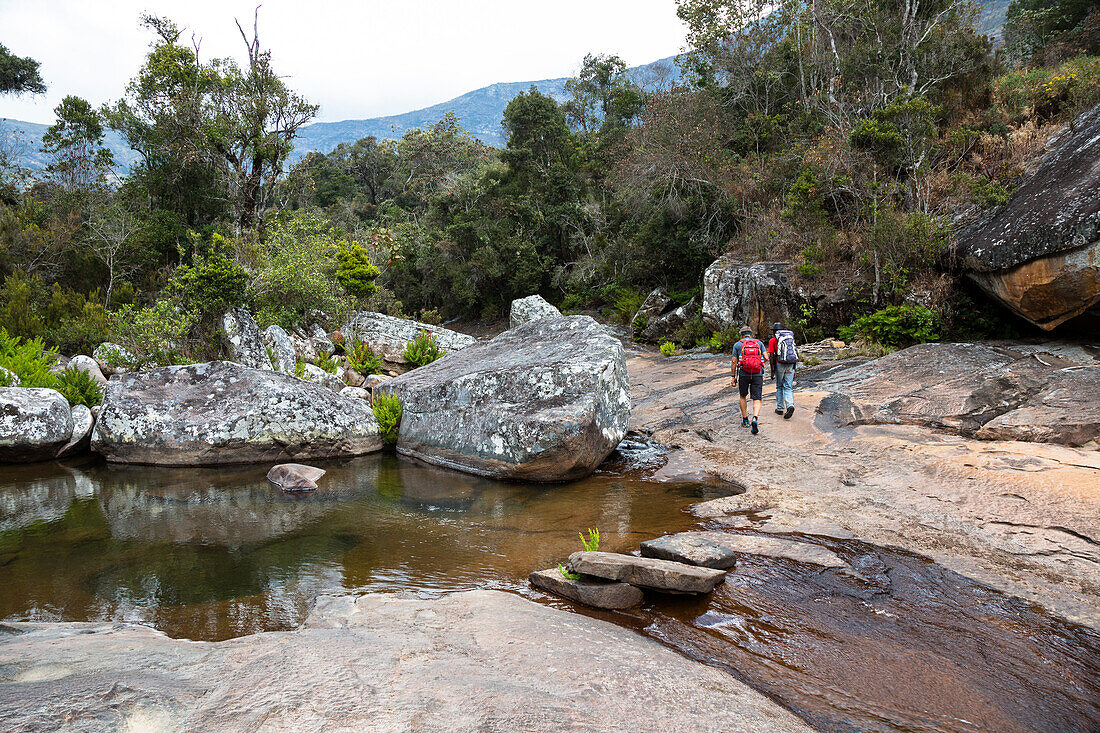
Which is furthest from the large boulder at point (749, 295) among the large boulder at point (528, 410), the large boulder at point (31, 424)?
the large boulder at point (31, 424)

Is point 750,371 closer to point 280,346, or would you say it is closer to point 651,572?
point 651,572

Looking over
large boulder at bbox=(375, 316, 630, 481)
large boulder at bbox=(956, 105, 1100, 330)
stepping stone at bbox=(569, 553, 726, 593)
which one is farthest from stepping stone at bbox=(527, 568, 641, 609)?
large boulder at bbox=(956, 105, 1100, 330)

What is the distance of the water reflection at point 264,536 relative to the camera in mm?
4730

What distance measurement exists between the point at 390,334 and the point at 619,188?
14.1 meters

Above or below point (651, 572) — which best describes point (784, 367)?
above

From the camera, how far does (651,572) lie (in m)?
4.27

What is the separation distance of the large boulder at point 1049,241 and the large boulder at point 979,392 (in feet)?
3.17

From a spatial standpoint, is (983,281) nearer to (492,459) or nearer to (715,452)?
(715,452)

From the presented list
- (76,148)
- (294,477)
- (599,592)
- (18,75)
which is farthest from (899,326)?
(18,75)

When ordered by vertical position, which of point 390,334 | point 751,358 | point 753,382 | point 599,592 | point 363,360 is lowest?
point 599,592

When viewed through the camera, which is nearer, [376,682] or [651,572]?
[376,682]

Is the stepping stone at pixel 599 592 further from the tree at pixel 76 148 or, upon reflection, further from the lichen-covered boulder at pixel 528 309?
the tree at pixel 76 148

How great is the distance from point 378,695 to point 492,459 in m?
6.10

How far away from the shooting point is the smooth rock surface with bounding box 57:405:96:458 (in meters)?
9.95
